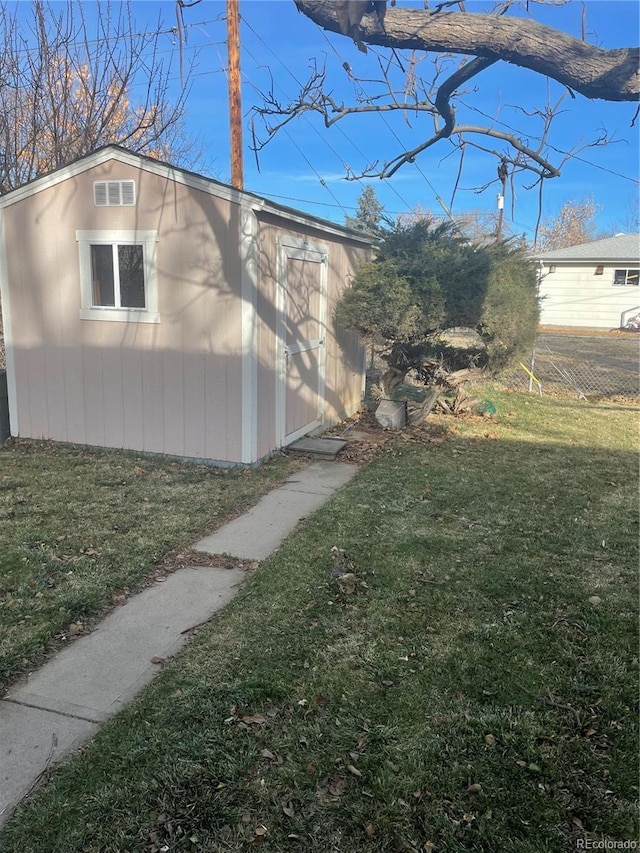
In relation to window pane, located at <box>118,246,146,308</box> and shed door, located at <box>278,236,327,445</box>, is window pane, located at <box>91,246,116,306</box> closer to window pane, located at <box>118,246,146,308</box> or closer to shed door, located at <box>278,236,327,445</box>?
window pane, located at <box>118,246,146,308</box>

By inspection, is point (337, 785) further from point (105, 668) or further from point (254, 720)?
point (105, 668)

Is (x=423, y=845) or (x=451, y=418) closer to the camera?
(x=423, y=845)

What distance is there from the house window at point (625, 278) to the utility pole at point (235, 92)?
1727 cm

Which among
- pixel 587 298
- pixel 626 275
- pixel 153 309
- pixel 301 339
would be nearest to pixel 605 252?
pixel 626 275

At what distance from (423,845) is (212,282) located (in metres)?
5.26

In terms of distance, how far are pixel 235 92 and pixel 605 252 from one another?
17.5 metres

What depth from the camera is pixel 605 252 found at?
22844 millimetres

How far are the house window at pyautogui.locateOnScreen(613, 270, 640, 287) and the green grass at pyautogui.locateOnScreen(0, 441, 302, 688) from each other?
2066cm

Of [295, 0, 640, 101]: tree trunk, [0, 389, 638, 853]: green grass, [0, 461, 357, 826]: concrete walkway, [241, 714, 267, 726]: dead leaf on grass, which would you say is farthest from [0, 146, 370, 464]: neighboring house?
[241, 714, 267, 726]: dead leaf on grass

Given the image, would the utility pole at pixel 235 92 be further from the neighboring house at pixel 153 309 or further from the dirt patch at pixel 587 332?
the dirt patch at pixel 587 332

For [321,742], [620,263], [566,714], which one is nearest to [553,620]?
[566,714]

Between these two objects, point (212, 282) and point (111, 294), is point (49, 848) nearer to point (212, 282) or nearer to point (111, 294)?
point (212, 282)

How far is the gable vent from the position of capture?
20.6 ft

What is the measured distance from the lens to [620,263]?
2239 centimetres
